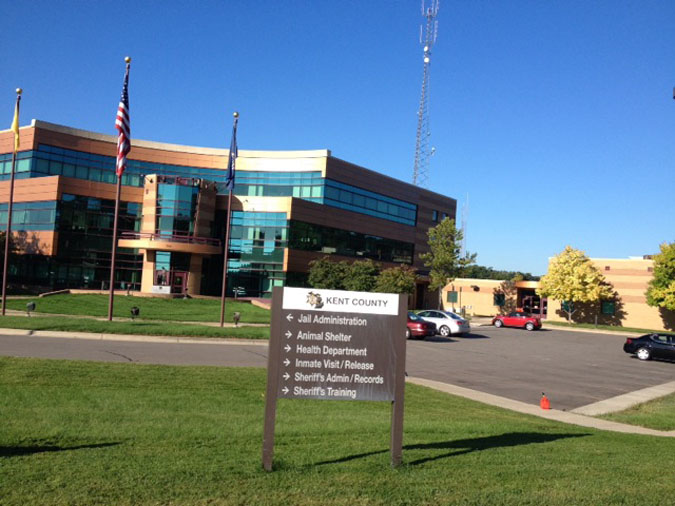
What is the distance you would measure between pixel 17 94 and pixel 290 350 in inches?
1001

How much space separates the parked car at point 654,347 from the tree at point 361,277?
21.0 metres

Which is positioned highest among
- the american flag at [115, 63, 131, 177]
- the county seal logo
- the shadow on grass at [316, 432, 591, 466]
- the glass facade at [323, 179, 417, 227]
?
the glass facade at [323, 179, 417, 227]

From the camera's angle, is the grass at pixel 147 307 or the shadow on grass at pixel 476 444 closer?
the shadow on grass at pixel 476 444

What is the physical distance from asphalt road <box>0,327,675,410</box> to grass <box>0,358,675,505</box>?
451 cm

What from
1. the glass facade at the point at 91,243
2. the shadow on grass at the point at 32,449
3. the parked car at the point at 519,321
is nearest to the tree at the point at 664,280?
the parked car at the point at 519,321

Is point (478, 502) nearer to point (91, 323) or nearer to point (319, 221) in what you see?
point (91, 323)

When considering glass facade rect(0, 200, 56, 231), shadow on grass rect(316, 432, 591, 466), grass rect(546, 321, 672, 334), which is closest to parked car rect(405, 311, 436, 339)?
shadow on grass rect(316, 432, 591, 466)

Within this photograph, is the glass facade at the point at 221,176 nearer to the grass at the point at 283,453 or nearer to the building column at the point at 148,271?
the building column at the point at 148,271

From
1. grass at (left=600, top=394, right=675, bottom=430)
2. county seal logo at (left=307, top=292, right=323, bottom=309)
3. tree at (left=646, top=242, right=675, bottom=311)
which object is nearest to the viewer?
county seal logo at (left=307, top=292, right=323, bottom=309)

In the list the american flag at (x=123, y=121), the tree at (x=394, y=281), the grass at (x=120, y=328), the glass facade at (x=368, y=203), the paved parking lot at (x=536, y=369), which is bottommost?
the paved parking lot at (x=536, y=369)

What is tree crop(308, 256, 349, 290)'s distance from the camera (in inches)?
1837

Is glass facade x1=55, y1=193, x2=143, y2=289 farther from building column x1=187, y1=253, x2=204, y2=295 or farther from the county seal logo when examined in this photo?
the county seal logo

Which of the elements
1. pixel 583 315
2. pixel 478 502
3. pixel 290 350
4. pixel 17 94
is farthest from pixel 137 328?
pixel 583 315

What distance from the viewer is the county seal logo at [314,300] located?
6.71 metres
